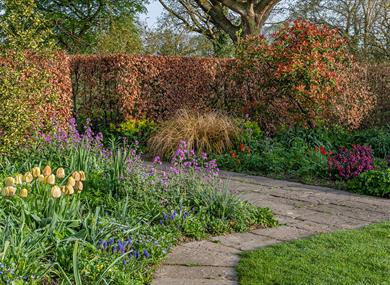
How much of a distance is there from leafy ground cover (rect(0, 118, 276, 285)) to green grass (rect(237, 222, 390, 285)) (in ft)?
2.33

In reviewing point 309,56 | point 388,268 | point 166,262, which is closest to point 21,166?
point 166,262

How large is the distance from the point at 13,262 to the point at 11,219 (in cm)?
88

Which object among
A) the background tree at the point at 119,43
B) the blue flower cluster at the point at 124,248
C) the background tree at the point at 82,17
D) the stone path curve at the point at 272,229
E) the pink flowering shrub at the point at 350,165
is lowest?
the stone path curve at the point at 272,229

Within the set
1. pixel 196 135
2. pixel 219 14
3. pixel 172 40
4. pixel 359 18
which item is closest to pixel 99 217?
pixel 196 135

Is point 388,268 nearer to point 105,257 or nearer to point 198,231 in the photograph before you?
point 198,231

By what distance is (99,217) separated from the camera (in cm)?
437

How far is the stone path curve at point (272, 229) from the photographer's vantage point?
12.9ft

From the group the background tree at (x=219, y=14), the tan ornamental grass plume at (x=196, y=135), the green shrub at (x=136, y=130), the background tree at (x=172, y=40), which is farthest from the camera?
the background tree at (x=219, y=14)

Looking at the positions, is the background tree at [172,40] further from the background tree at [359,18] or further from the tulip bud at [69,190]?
the tulip bud at [69,190]

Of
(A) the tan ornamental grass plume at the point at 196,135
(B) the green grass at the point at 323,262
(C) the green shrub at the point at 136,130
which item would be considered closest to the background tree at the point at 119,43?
(C) the green shrub at the point at 136,130

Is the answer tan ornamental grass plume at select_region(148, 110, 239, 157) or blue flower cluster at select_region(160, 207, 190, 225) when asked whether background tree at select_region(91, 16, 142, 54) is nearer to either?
tan ornamental grass plume at select_region(148, 110, 239, 157)

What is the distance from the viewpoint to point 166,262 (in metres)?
4.15

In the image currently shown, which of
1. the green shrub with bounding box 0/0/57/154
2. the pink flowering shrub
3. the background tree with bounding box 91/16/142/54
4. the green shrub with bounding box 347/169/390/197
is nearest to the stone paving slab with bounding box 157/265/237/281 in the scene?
the green shrub with bounding box 347/169/390/197

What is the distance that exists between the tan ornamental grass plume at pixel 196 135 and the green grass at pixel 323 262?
499 cm
